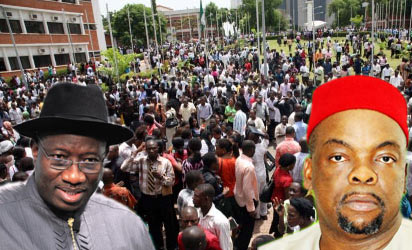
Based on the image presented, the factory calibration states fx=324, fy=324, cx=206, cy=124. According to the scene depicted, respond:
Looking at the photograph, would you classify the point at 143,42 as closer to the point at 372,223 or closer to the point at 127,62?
the point at 127,62

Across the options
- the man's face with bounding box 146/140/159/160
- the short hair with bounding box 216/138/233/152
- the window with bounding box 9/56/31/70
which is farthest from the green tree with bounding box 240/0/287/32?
the man's face with bounding box 146/140/159/160

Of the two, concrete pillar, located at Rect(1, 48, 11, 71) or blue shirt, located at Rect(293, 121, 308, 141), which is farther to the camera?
concrete pillar, located at Rect(1, 48, 11, 71)

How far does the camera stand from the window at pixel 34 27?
3247cm

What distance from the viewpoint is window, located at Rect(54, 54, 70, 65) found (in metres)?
36.3

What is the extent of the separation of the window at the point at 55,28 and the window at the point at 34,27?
1.19 meters


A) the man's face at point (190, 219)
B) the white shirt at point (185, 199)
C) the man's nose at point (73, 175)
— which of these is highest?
the man's nose at point (73, 175)

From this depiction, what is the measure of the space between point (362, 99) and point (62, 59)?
40.4 m

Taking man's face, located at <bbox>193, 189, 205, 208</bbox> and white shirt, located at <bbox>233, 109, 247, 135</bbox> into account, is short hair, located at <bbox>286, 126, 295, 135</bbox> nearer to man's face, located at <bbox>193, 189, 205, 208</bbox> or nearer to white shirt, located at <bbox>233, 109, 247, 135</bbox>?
white shirt, located at <bbox>233, 109, 247, 135</bbox>

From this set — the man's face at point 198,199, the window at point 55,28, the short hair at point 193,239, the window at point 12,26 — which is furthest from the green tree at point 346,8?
the short hair at point 193,239

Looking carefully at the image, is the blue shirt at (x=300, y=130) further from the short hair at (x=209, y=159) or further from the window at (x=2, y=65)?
the window at (x=2, y=65)

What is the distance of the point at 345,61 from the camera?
1819 cm

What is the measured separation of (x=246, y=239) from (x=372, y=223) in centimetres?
384

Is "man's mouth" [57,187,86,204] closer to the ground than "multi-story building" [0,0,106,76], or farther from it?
closer to the ground

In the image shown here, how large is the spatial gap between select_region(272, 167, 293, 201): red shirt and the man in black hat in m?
2.74
